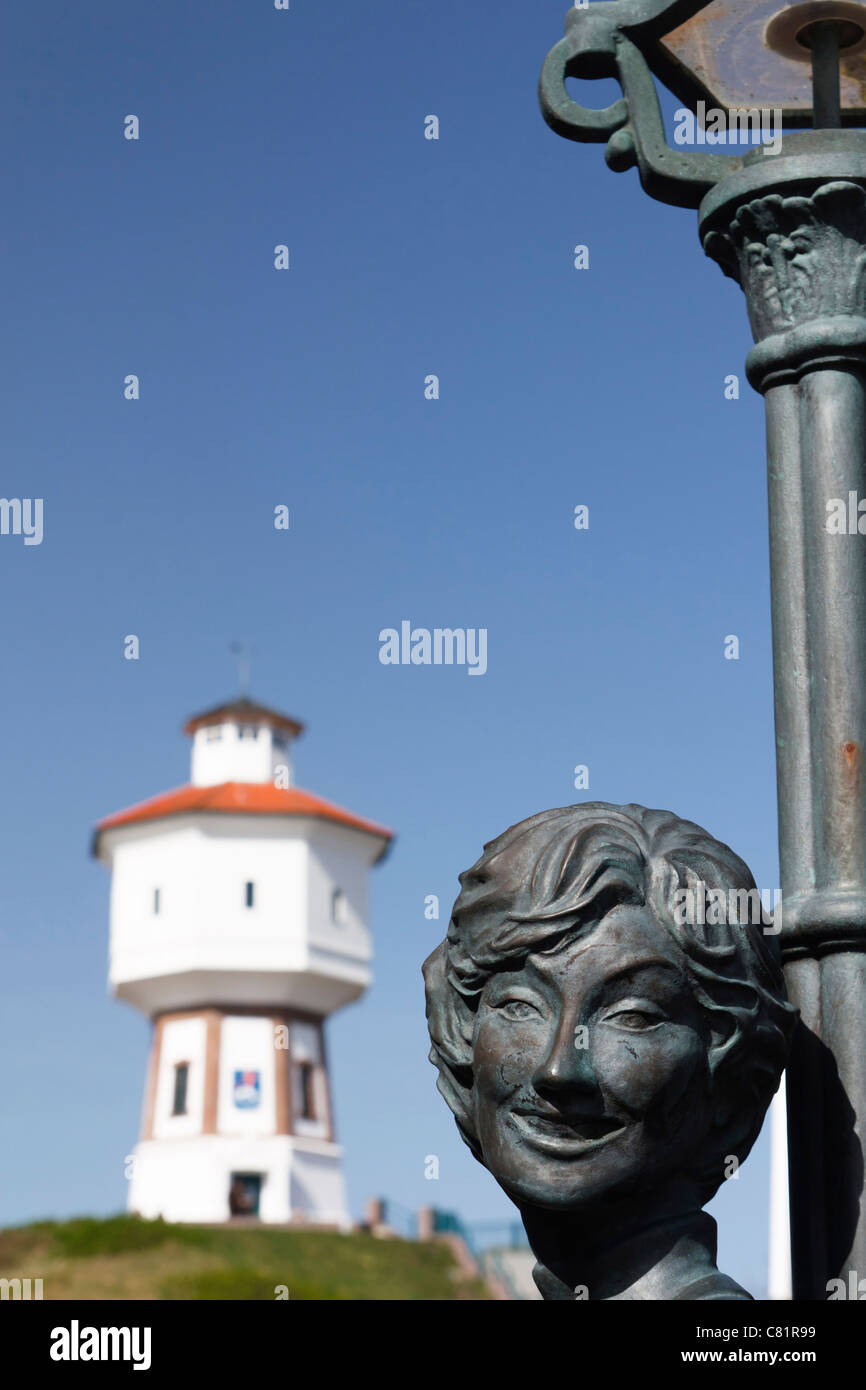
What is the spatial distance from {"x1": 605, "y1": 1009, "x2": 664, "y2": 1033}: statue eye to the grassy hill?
29.0 meters

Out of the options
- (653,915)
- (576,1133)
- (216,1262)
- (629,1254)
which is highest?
(216,1262)

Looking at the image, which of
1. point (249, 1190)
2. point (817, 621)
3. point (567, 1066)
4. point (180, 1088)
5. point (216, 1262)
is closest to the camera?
point (567, 1066)

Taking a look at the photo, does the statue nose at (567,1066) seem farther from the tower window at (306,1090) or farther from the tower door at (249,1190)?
the tower door at (249,1190)

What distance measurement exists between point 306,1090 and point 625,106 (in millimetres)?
40338

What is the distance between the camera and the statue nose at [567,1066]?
2457 mm

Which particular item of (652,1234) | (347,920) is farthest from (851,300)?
(347,920)

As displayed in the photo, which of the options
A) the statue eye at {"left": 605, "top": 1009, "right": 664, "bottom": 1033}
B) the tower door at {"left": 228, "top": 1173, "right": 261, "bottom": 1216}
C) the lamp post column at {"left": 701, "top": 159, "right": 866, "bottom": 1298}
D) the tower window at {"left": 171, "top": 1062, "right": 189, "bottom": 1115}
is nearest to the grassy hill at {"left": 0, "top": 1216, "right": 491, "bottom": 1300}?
the tower door at {"left": 228, "top": 1173, "right": 261, "bottom": 1216}

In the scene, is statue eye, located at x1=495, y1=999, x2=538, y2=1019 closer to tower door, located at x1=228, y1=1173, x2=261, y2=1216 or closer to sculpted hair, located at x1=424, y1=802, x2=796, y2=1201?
sculpted hair, located at x1=424, y1=802, x2=796, y2=1201

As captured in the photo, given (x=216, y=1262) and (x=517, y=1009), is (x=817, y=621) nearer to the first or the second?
(x=517, y=1009)

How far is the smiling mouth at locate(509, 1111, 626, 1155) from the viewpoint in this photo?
2494 millimetres

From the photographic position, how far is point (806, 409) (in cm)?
297

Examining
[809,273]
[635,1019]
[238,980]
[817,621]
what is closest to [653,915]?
[635,1019]
